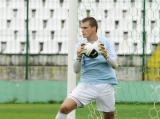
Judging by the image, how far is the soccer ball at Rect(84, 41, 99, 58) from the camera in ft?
23.6

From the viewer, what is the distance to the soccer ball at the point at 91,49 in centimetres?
719

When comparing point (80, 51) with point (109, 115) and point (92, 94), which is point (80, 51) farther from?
point (109, 115)

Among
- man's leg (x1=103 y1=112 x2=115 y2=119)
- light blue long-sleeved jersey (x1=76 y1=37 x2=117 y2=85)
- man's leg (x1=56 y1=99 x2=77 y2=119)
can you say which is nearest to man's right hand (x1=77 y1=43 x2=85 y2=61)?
light blue long-sleeved jersey (x1=76 y1=37 x2=117 y2=85)

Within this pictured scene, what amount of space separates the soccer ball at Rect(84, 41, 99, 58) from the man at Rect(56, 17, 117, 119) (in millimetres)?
50

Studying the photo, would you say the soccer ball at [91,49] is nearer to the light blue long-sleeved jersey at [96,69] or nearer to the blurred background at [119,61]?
the light blue long-sleeved jersey at [96,69]

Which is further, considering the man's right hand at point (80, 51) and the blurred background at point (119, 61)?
the blurred background at point (119, 61)

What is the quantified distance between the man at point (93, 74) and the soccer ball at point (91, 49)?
50 mm

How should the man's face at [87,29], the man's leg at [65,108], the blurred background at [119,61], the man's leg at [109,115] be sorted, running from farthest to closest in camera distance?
1. the blurred background at [119,61]
2. the man's leg at [109,115]
3. the man's face at [87,29]
4. the man's leg at [65,108]

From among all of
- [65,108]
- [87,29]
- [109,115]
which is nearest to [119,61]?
[109,115]

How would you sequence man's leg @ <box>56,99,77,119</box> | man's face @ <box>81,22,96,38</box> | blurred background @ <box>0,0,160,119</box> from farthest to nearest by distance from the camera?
1. blurred background @ <box>0,0,160,119</box>
2. man's face @ <box>81,22,96,38</box>
3. man's leg @ <box>56,99,77,119</box>

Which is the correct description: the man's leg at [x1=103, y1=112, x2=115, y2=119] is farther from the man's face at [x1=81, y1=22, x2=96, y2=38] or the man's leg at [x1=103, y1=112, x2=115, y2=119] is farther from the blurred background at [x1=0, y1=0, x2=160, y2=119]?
the blurred background at [x1=0, y1=0, x2=160, y2=119]

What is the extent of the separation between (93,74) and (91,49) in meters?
0.34

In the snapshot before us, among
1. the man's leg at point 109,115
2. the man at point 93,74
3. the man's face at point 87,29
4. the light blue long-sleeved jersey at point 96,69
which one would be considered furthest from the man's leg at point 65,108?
the man's face at point 87,29

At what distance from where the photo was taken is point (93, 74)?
737 cm
